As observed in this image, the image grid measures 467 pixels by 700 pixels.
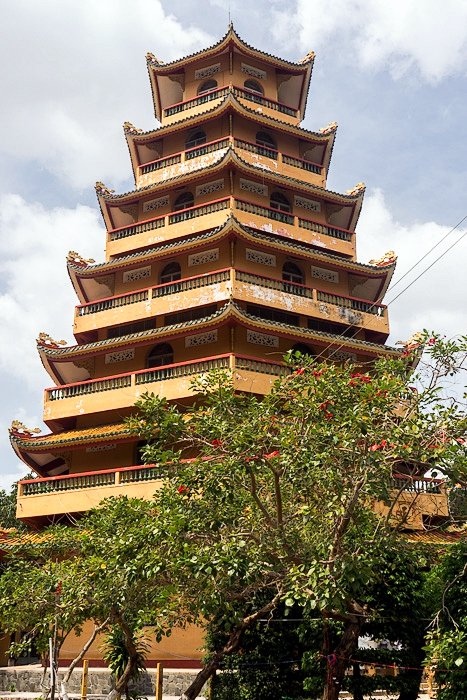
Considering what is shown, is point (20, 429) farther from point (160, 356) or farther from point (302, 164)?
point (302, 164)

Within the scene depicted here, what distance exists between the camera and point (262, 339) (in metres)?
23.0

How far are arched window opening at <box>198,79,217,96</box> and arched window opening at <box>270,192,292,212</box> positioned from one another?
21.6 ft

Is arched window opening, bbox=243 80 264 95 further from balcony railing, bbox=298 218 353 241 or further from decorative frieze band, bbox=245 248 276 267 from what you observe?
decorative frieze band, bbox=245 248 276 267

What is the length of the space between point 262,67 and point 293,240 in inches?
396

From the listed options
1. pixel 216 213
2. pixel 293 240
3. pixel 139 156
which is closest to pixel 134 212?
pixel 139 156

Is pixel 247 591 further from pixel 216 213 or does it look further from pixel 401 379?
pixel 216 213

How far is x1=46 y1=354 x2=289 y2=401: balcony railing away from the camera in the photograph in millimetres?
20656

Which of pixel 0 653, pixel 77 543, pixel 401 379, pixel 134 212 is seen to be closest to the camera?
pixel 401 379

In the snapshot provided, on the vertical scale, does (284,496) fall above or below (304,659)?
above

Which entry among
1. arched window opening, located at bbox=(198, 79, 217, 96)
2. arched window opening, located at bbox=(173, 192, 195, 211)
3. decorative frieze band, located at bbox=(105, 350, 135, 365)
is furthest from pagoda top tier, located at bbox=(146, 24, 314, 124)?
decorative frieze band, located at bbox=(105, 350, 135, 365)

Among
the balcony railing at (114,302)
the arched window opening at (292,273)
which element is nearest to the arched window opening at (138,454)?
the balcony railing at (114,302)

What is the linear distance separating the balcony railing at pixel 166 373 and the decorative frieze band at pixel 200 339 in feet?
5.85

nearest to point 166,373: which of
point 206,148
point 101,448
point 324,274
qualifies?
point 101,448

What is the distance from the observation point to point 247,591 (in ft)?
34.6
